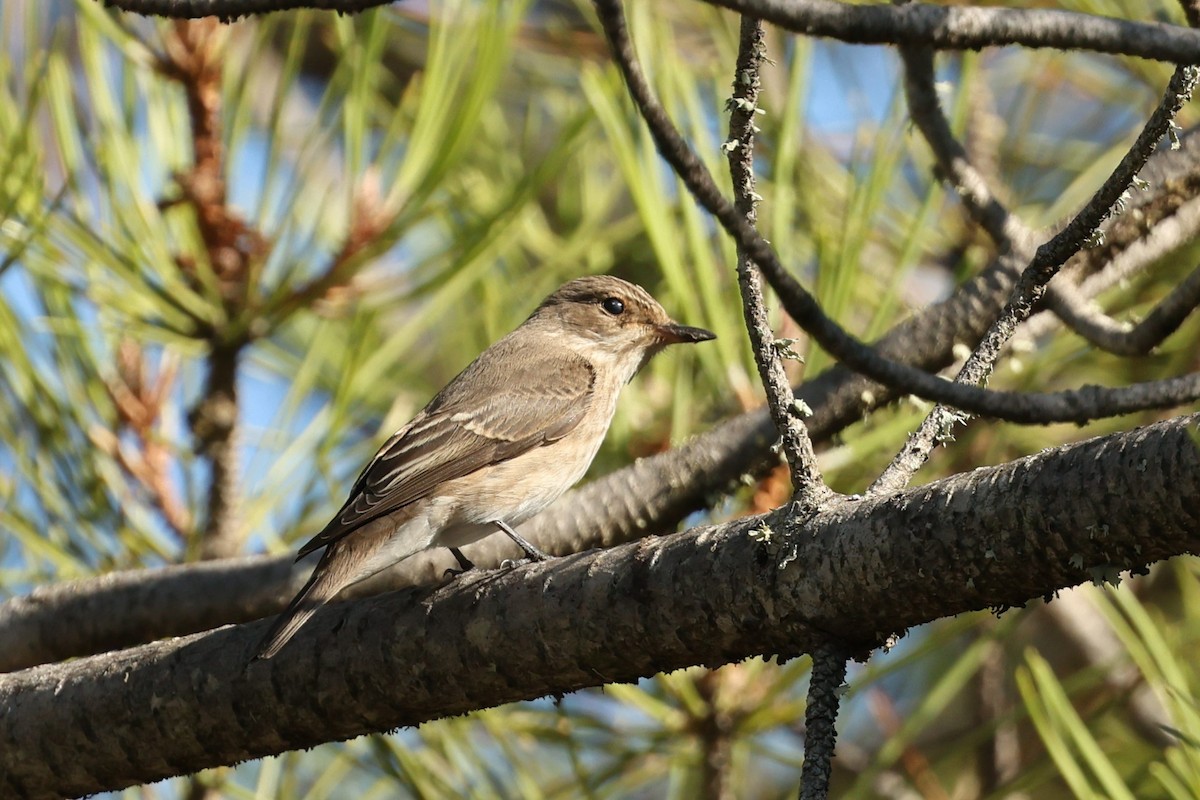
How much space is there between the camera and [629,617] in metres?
2.36

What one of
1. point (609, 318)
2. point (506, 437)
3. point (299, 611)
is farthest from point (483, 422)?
point (299, 611)

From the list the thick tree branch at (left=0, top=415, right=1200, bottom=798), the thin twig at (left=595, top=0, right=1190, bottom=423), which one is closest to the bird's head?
the thick tree branch at (left=0, top=415, right=1200, bottom=798)

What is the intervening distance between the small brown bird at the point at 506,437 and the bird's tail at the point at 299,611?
0.06 ft

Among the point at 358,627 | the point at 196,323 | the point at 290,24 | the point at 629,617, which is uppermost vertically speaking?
the point at 290,24

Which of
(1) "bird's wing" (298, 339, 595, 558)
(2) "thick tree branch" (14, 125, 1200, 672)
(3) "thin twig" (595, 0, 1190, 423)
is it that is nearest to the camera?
(3) "thin twig" (595, 0, 1190, 423)

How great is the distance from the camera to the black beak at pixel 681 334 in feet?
12.3

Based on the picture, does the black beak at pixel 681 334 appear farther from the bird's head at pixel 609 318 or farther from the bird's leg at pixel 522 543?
the bird's leg at pixel 522 543

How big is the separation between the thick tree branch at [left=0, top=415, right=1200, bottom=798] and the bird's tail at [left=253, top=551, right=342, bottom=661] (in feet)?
0.10

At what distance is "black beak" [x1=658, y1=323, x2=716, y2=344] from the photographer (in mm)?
3744

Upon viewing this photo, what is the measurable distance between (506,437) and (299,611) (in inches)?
56.5

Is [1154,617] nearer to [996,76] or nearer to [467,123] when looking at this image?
[996,76]

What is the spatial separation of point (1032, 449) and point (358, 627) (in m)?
2.42

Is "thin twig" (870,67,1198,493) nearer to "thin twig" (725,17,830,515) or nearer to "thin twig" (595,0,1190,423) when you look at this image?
"thin twig" (595,0,1190,423)

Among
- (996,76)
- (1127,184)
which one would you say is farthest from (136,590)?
(996,76)
